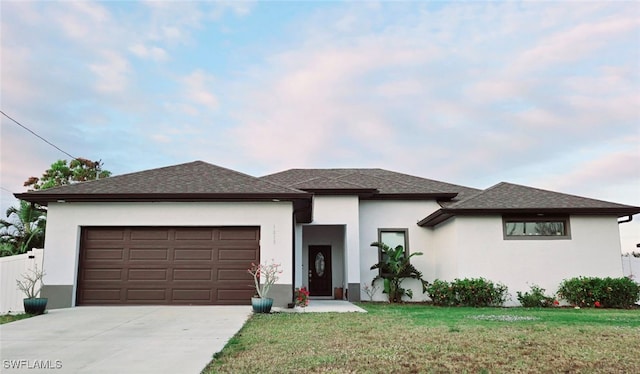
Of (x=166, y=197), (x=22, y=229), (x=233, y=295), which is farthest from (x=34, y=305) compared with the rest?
(x=22, y=229)

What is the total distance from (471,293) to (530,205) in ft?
11.1

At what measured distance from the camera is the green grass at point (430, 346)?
563 centimetres

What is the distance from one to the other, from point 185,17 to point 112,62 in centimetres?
358

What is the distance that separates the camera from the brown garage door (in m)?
12.3

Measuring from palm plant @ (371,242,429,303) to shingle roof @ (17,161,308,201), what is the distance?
531cm

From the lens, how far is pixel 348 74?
16328mm

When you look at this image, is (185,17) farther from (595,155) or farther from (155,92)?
(595,155)

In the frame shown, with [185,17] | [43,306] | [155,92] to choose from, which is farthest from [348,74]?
[43,306]

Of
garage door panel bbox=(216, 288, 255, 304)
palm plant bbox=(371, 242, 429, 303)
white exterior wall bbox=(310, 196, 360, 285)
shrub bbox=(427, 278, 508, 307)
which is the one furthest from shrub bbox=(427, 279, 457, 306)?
garage door panel bbox=(216, 288, 255, 304)

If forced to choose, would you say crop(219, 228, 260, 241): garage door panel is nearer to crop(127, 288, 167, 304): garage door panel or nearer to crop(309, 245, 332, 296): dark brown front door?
crop(127, 288, 167, 304): garage door panel

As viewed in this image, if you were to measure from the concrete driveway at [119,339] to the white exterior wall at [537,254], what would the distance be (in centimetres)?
730

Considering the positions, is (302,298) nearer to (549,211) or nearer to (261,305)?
(261,305)

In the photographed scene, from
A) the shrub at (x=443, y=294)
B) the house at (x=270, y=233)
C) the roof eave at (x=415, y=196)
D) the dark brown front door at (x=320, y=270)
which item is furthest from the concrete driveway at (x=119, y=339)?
the dark brown front door at (x=320, y=270)

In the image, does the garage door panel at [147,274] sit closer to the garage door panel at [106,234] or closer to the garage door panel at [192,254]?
the garage door panel at [192,254]
